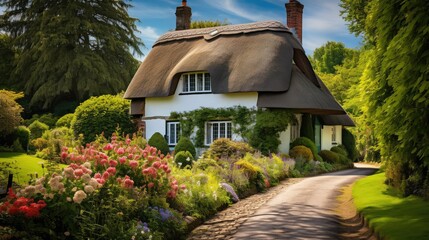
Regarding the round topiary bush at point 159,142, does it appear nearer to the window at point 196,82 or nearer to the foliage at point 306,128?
the window at point 196,82

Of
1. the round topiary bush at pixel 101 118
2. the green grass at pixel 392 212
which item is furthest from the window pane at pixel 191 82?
the green grass at pixel 392 212

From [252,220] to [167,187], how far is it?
7.11 feet

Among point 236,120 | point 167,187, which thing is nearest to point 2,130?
point 236,120

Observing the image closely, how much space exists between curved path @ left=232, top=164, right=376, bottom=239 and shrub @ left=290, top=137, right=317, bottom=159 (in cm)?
1008

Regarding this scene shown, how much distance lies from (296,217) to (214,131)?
56.3ft

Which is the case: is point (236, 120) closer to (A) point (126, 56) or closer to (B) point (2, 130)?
(B) point (2, 130)

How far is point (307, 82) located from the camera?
27.9 m

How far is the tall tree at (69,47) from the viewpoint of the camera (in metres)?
44.1

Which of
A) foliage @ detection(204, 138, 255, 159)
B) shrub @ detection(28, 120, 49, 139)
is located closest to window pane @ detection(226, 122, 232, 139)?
foliage @ detection(204, 138, 255, 159)

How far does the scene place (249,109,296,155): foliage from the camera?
1043 inches

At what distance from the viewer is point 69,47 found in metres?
46.7

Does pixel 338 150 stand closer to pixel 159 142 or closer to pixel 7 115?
pixel 159 142

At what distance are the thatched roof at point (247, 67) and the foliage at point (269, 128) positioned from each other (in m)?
0.54

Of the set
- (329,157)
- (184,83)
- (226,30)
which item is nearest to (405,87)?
(184,83)
